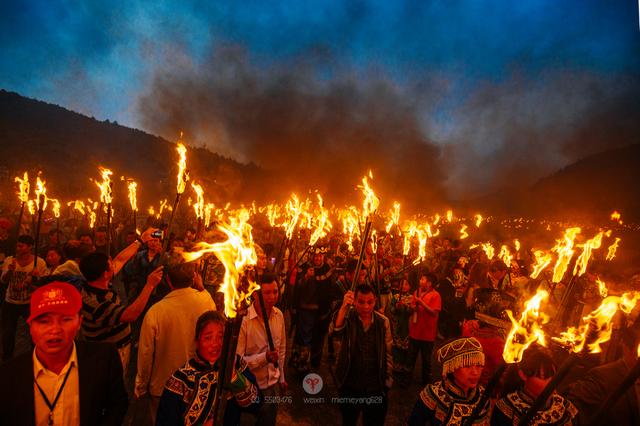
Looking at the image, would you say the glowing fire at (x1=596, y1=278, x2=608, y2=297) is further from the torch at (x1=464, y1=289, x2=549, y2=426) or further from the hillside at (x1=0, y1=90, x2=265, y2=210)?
the hillside at (x1=0, y1=90, x2=265, y2=210)

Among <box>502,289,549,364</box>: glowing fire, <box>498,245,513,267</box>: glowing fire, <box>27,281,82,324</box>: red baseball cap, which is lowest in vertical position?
<box>502,289,549,364</box>: glowing fire

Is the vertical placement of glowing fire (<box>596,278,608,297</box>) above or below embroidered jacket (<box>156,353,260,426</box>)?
above

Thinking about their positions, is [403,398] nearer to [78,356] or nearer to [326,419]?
[326,419]

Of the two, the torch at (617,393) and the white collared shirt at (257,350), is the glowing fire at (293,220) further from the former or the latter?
the torch at (617,393)

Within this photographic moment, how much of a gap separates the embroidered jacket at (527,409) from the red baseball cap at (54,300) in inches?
160

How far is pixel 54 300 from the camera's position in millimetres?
2463

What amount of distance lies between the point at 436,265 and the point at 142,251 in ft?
37.0

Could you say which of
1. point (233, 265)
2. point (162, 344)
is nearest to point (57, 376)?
point (162, 344)

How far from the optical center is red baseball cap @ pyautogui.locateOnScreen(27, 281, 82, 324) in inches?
94.9

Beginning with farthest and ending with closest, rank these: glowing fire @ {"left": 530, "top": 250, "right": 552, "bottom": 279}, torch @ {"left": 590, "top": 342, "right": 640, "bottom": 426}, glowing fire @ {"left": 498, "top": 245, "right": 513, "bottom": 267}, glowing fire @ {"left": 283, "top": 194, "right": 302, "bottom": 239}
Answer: glowing fire @ {"left": 498, "top": 245, "right": 513, "bottom": 267}
glowing fire @ {"left": 530, "top": 250, "right": 552, "bottom": 279}
glowing fire @ {"left": 283, "top": 194, "right": 302, "bottom": 239}
torch @ {"left": 590, "top": 342, "right": 640, "bottom": 426}

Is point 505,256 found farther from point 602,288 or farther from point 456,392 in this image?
point 456,392

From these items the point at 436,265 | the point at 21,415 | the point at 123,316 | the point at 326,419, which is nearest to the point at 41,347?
the point at 21,415

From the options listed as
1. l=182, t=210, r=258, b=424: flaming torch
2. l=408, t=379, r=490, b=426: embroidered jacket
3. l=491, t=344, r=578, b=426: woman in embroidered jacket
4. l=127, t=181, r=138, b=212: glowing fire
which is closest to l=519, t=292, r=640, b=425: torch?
l=491, t=344, r=578, b=426: woman in embroidered jacket

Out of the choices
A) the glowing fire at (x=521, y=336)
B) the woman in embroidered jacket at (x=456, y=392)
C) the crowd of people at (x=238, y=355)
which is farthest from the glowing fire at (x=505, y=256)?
the glowing fire at (x=521, y=336)
